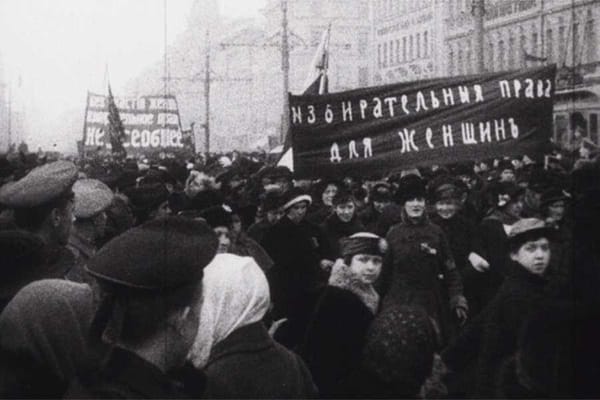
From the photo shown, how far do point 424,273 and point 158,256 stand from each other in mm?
4646

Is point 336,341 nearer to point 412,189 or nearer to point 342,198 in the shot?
point 412,189

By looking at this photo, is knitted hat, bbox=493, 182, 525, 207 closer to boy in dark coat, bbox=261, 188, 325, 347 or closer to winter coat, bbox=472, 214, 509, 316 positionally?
winter coat, bbox=472, 214, 509, 316

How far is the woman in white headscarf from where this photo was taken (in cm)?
331

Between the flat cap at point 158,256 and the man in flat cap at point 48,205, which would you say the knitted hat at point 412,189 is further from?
the flat cap at point 158,256

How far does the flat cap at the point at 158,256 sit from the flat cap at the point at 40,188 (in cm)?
153

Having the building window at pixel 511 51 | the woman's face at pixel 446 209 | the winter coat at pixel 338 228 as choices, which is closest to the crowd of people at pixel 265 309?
the woman's face at pixel 446 209

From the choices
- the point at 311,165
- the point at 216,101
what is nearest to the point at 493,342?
the point at 311,165

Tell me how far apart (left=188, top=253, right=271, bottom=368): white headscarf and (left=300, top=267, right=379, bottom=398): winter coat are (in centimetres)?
46

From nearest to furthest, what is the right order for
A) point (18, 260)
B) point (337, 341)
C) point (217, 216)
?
point (18, 260)
point (337, 341)
point (217, 216)

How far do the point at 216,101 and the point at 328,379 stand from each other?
43.0 m

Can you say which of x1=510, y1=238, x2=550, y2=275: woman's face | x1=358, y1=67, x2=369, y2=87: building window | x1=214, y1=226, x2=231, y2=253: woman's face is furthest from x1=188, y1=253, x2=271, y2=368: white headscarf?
x1=358, y1=67, x2=369, y2=87: building window

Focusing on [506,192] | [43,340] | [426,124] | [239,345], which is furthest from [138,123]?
[239,345]

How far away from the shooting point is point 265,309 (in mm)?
3494

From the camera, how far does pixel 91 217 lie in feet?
19.4
